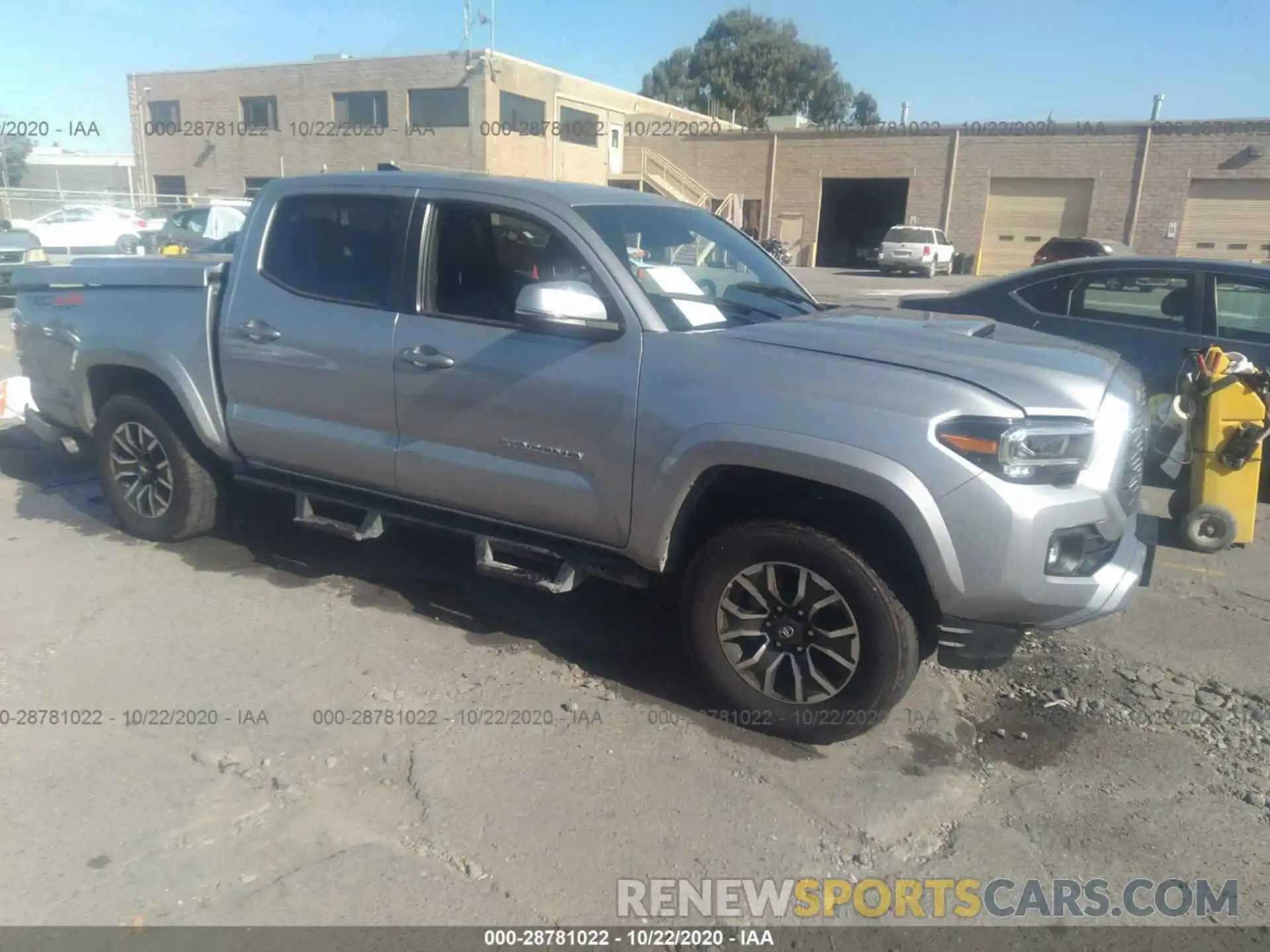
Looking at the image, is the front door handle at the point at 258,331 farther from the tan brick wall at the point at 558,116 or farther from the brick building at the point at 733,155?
the tan brick wall at the point at 558,116

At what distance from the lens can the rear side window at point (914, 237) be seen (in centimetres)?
3247

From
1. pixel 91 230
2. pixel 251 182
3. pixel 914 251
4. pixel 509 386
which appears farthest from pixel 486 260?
pixel 251 182

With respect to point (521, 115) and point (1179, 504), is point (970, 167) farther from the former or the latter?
point (1179, 504)

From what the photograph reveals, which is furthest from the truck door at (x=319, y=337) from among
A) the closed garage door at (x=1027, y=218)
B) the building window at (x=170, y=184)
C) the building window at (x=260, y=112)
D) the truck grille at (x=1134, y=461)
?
the building window at (x=170, y=184)

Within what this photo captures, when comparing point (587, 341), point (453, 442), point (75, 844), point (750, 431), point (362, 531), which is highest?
point (587, 341)

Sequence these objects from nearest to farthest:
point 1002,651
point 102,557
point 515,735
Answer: point 1002,651 < point 515,735 < point 102,557

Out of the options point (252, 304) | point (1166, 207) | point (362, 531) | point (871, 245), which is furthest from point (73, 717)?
point (871, 245)

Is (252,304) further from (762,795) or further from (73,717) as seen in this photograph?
(762,795)

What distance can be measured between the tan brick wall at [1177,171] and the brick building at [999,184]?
0.11ft

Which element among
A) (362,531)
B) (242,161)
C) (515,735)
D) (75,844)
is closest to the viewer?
(75,844)

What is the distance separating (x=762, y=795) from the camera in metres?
3.25

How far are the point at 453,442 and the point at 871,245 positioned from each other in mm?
39726

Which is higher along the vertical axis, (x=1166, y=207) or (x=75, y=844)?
→ (x=1166, y=207)

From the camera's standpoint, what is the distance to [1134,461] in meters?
3.48
